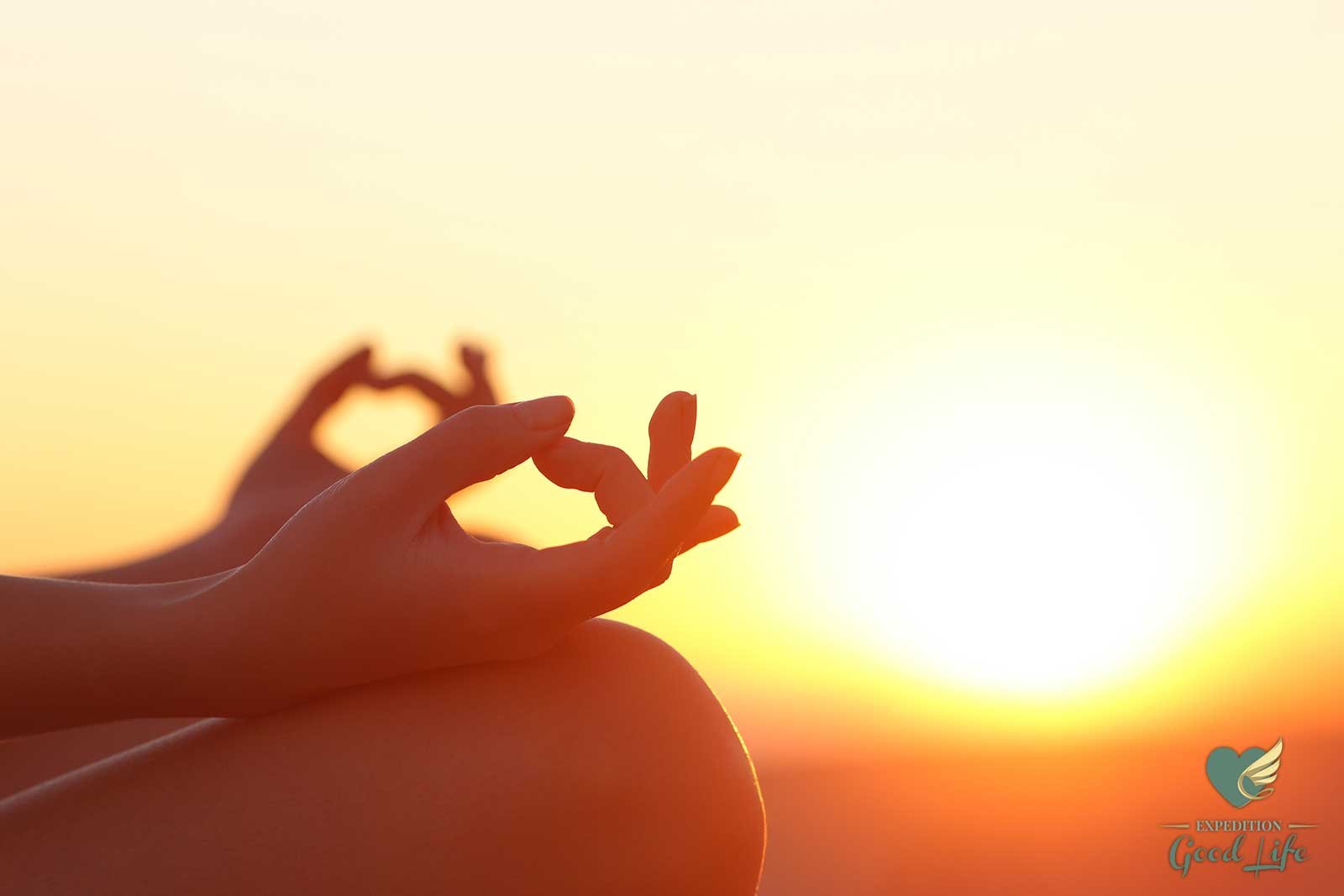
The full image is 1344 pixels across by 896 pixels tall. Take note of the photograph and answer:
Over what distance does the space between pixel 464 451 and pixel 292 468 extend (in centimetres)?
110

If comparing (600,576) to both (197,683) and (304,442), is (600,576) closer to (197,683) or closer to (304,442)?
(197,683)

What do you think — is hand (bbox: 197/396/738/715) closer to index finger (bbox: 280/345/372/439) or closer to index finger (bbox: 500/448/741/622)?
index finger (bbox: 500/448/741/622)

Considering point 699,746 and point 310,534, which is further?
point 699,746

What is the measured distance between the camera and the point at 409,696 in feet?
3.76

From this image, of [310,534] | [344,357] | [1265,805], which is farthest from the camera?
[1265,805]

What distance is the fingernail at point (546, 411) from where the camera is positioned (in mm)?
1089

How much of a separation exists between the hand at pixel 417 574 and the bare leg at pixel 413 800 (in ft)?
0.20

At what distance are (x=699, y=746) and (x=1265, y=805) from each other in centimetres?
205

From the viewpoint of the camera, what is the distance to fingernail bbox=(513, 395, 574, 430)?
1.09m

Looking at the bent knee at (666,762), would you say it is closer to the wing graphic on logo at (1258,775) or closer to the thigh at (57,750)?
the thigh at (57,750)

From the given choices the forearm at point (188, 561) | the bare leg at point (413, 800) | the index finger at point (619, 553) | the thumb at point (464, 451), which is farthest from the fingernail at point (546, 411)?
the forearm at point (188, 561)

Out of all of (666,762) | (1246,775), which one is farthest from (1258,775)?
(666,762)

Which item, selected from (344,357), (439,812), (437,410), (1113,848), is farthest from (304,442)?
(1113,848)

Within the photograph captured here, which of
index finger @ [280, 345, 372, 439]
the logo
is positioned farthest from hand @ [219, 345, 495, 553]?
the logo
